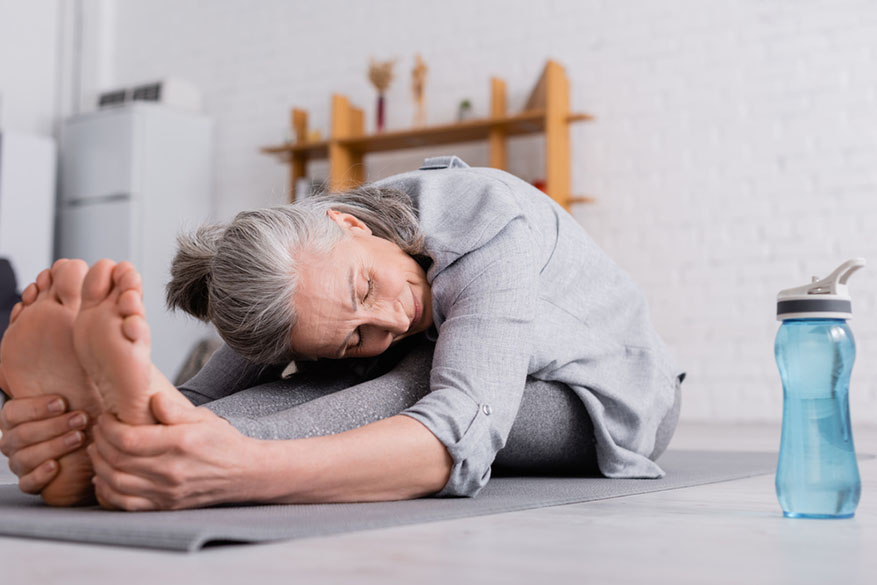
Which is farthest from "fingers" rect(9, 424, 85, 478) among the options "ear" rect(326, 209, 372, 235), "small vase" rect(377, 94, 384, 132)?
"small vase" rect(377, 94, 384, 132)

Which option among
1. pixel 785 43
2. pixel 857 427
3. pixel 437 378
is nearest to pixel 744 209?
pixel 785 43

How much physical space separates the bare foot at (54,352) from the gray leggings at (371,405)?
0.18 m

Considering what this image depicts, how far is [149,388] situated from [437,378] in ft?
1.27

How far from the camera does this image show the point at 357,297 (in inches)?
50.7

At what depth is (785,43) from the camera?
4.00 metres

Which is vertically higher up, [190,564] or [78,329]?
[78,329]

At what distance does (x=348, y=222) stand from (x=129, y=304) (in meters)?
0.54

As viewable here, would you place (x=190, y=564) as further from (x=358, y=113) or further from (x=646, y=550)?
(x=358, y=113)

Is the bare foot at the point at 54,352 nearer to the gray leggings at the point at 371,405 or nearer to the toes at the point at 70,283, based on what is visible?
the toes at the point at 70,283

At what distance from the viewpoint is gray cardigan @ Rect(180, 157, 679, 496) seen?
1227mm

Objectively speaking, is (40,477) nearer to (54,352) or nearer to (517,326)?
(54,352)

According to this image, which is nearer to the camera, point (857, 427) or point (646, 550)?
point (646, 550)

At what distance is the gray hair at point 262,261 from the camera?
1269 millimetres

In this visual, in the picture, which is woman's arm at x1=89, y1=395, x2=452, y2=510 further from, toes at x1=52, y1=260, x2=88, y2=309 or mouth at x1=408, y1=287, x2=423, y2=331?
mouth at x1=408, y1=287, x2=423, y2=331
